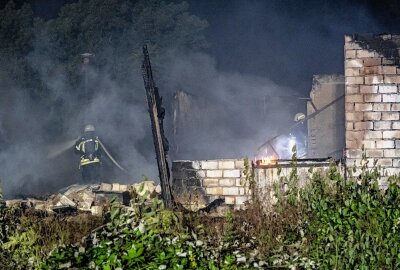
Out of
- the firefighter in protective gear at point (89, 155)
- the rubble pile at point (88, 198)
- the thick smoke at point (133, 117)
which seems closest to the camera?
the rubble pile at point (88, 198)

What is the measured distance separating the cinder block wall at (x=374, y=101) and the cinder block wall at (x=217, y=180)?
1.46 metres

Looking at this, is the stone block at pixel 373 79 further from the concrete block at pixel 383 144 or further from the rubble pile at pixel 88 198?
the rubble pile at pixel 88 198

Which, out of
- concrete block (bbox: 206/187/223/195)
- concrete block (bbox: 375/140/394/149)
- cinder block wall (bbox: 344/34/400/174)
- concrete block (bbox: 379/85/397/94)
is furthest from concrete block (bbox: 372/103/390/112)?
concrete block (bbox: 206/187/223/195)

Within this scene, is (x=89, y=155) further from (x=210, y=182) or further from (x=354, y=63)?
(x=354, y=63)

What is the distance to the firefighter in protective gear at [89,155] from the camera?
37.9 ft

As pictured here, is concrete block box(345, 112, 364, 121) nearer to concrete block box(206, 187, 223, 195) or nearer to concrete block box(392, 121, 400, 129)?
concrete block box(392, 121, 400, 129)

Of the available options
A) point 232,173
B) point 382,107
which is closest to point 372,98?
point 382,107

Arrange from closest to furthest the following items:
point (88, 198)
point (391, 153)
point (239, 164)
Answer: point (391, 153)
point (239, 164)
point (88, 198)

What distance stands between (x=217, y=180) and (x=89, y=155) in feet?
17.9

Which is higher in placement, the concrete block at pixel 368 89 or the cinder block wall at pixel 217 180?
the concrete block at pixel 368 89

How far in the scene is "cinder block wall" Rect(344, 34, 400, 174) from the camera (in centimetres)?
621

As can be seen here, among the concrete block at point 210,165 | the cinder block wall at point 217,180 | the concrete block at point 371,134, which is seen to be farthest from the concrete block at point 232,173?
the concrete block at point 371,134

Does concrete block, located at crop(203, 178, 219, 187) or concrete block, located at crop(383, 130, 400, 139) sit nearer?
concrete block, located at crop(383, 130, 400, 139)

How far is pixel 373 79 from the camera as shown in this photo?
6.25 meters
